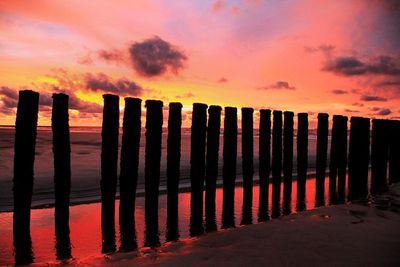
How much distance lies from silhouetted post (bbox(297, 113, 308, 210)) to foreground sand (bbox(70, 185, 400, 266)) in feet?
7.13

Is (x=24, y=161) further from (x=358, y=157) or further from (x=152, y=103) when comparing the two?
(x=358, y=157)

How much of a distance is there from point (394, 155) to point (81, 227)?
8.36 m

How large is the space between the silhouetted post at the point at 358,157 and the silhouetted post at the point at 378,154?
0.53m

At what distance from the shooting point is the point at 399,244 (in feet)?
12.2

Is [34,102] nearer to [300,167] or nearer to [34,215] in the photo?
[34,215]

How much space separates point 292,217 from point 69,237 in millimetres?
3046

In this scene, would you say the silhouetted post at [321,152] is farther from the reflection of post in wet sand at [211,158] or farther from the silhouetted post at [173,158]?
the silhouetted post at [173,158]

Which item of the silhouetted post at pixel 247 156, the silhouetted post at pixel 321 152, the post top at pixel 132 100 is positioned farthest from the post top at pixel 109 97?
the silhouetted post at pixel 321 152

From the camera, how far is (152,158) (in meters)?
5.21

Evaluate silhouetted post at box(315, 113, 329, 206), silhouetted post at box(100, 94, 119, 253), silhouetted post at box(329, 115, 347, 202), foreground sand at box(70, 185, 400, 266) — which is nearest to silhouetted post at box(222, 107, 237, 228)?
foreground sand at box(70, 185, 400, 266)

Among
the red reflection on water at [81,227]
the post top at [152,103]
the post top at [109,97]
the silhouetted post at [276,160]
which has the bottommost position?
the red reflection on water at [81,227]

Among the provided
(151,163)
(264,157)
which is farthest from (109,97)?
(264,157)

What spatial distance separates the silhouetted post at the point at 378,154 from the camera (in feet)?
29.5

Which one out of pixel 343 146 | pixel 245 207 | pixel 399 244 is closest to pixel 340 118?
pixel 343 146
